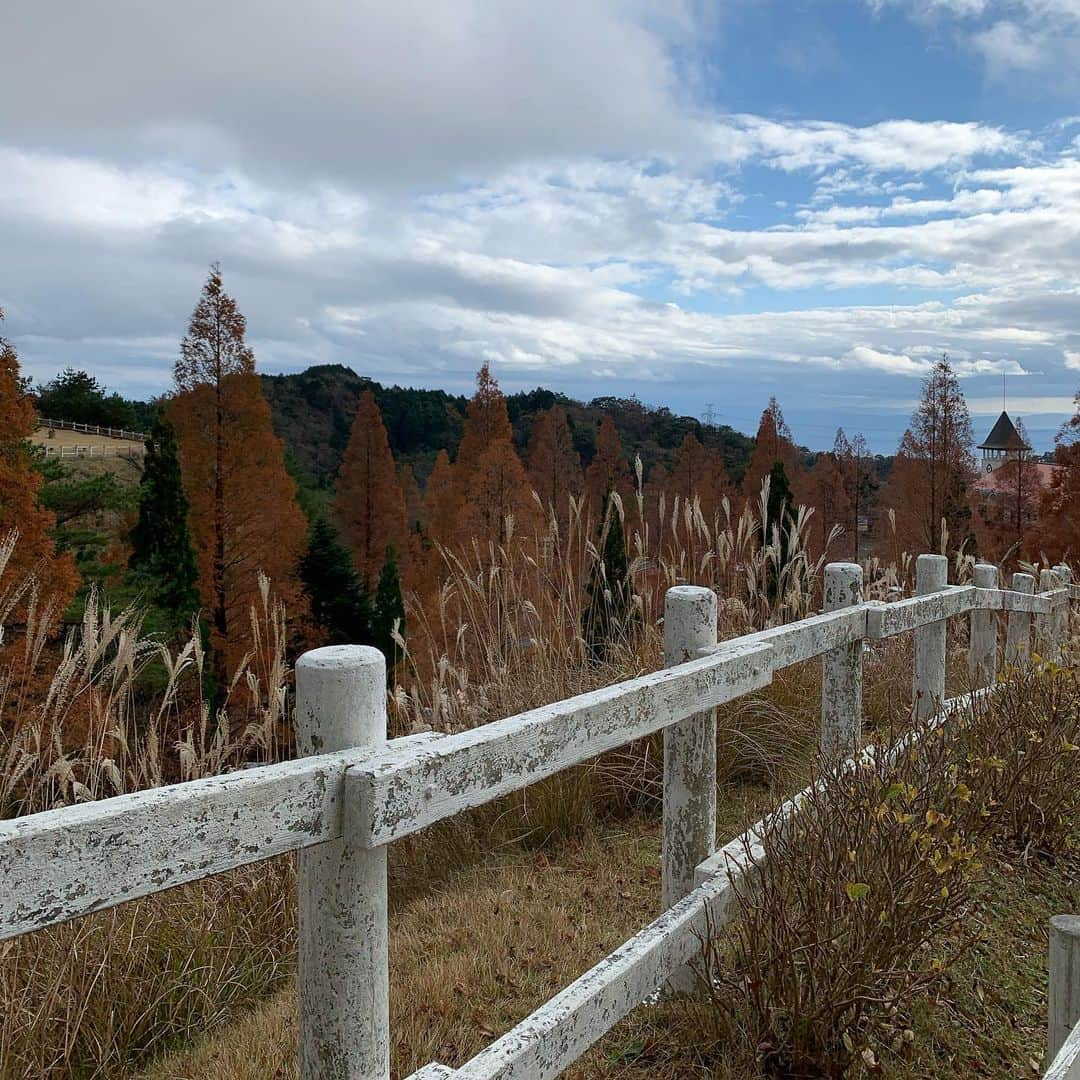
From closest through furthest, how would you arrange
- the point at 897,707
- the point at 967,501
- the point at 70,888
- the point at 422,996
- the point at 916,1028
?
the point at 70,888 → the point at 916,1028 → the point at 422,996 → the point at 897,707 → the point at 967,501

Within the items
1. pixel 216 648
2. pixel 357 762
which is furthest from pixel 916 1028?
pixel 216 648

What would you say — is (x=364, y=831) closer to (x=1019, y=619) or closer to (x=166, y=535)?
(x=1019, y=619)

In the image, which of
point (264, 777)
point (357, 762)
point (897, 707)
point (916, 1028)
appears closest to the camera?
point (264, 777)

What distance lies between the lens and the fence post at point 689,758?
2896mm

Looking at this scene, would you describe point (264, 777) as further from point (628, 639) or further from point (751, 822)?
point (628, 639)

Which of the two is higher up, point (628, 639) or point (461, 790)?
point (461, 790)

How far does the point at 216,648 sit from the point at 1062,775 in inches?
868

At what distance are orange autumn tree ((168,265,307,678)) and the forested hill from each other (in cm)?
4176

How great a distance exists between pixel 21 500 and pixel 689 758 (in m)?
17.3

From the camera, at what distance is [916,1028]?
2.74 metres

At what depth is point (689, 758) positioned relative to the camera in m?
2.91

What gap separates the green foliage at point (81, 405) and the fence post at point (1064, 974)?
73176 millimetres

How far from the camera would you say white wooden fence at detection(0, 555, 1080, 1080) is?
1252 mm

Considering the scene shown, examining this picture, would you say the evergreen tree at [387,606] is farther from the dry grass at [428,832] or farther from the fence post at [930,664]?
the fence post at [930,664]
